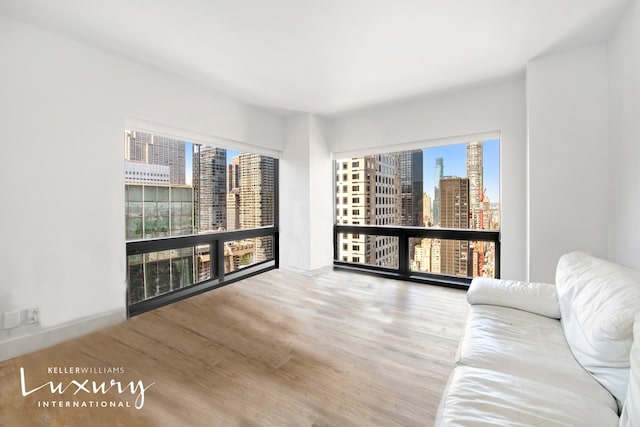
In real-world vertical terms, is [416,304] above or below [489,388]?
below

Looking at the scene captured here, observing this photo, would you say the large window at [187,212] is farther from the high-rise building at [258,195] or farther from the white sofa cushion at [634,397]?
the white sofa cushion at [634,397]

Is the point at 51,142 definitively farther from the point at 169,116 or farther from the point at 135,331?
the point at 135,331

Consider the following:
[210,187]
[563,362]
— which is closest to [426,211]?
[563,362]

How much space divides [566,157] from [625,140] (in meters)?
0.46

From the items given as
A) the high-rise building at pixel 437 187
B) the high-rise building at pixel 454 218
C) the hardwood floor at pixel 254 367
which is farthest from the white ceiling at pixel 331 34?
the hardwood floor at pixel 254 367

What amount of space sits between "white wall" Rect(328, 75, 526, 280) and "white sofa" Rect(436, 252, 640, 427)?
1556 millimetres

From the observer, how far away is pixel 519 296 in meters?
1.91

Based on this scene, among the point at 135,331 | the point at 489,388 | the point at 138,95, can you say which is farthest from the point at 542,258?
the point at 138,95

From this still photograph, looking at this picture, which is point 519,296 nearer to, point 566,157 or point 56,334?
point 566,157

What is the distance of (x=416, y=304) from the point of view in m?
3.11

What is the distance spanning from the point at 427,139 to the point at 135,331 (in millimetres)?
3908

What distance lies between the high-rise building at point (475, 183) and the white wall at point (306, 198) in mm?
2064

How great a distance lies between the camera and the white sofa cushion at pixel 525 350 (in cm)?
116

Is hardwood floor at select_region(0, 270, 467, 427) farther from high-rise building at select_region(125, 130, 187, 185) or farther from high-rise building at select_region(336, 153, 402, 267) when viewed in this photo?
high-rise building at select_region(125, 130, 187, 185)
